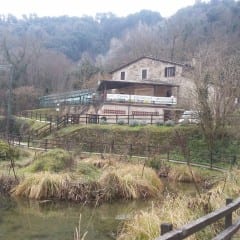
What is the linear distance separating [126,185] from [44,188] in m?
3.33

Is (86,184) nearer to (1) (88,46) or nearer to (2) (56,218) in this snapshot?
(2) (56,218)

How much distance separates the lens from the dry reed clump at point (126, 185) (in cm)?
1952

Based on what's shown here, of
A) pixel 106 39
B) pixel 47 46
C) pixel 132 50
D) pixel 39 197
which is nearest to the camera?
pixel 39 197

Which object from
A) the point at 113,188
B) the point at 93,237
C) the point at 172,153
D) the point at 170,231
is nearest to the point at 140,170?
the point at 113,188

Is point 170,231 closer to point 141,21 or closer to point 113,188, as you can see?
point 113,188

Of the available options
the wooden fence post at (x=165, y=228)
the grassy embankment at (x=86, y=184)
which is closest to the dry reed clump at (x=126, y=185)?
the grassy embankment at (x=86, y=184)

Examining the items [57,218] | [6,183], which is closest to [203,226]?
[57,218]

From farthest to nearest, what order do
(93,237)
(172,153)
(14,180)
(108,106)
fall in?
(108,106) → (172,153) → (14,180) → (93,237)

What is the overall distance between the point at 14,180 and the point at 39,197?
207cm

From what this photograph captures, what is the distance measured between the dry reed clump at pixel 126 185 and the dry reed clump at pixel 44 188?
159 centimetres

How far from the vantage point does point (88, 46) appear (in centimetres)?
12762

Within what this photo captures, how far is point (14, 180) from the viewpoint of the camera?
20375mm

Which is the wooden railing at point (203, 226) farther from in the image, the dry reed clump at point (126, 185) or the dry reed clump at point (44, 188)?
the dry reed clump at point (44, 188)

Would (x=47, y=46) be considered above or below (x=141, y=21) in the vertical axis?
below
